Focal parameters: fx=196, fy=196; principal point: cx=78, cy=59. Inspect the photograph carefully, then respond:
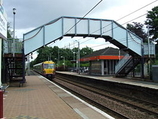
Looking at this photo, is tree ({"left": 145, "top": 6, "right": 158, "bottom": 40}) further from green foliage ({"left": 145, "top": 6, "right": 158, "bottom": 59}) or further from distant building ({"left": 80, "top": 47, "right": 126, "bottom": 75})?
distant building ({"left": 80, "top": 47, "right": 126, "bottom": 75})

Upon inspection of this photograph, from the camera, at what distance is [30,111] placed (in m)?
8.05

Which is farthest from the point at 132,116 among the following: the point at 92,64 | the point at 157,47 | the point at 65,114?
the point at 157,47

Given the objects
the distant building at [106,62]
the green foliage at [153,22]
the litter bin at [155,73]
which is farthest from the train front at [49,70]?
the green foliage at [153,22]

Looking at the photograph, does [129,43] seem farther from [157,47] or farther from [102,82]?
[157,47]

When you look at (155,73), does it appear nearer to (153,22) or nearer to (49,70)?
(49,70)

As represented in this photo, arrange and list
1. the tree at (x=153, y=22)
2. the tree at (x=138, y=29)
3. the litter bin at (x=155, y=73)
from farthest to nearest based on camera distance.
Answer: the tree at (x=138, y=29), the tree at (x=153, y=22), the litter bin at (x=155, y=73)

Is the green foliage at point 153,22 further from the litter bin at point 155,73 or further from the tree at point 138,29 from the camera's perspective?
the litter bin at point 155,73

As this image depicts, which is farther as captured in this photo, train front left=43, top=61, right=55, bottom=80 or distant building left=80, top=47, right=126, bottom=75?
distant building left=80, top=47, right=126, bottom=75

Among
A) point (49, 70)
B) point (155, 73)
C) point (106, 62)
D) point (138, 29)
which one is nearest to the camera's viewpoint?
point (155, 73)

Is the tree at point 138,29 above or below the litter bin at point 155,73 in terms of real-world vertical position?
above

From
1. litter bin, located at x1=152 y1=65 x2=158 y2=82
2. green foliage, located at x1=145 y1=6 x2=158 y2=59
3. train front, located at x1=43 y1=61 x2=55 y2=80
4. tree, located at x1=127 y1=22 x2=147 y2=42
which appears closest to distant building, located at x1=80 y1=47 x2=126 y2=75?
train front, located at x1=43 y1=61 x2=55 y2=80

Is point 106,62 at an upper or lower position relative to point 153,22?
lower

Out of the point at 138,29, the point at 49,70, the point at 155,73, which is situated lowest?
the point at 155,73

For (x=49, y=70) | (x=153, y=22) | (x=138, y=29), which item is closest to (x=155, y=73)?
(x=49, y=70)
